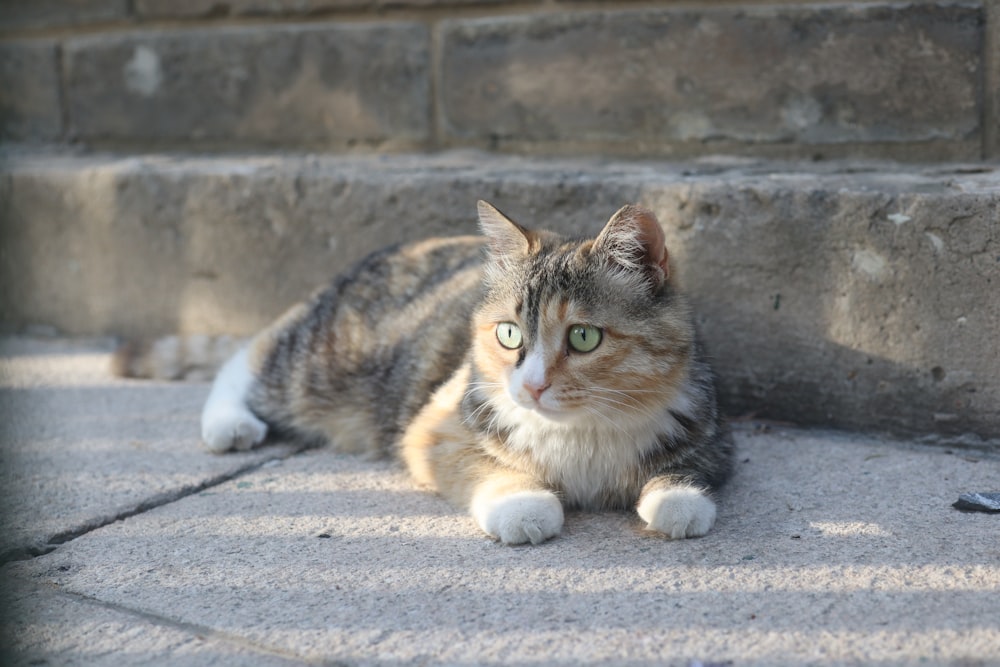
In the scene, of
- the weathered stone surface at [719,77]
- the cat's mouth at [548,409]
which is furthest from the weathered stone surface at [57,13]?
the cat's mouth at [548,409]

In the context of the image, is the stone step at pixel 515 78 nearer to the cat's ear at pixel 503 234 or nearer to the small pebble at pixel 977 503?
the cat's ear at pixel 503 234

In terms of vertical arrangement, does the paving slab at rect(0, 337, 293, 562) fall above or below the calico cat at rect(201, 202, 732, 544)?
below

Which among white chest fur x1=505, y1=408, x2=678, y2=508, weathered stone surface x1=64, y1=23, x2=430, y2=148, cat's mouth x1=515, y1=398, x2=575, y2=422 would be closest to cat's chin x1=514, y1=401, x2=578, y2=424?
cat's mouth x1=515, y1=398, x2=575, y2=422

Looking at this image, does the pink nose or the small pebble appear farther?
the small pebble

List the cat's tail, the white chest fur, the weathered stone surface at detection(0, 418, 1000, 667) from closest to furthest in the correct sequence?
the weathered stone surface at detection(0, 418, 1000, 667) < the white chest fur < the cat's tail

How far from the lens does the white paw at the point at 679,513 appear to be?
9.05 feet

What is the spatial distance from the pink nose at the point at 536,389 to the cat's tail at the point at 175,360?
2189mm

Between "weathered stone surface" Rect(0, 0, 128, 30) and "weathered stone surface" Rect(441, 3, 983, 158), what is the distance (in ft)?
6.17

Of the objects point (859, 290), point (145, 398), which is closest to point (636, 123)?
point (859, 290)

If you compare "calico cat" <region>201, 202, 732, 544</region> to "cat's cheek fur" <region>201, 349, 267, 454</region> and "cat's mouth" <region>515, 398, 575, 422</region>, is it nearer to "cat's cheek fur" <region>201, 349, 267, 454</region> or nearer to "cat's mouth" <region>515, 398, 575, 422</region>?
"cat's mouth" <region>515, 398, 575, 422</region>

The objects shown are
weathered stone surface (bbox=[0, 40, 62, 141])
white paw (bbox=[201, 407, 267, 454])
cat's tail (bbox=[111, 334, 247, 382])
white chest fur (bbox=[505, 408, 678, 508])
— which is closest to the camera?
white chest fur (bbox=[505, 408, 678, 508])

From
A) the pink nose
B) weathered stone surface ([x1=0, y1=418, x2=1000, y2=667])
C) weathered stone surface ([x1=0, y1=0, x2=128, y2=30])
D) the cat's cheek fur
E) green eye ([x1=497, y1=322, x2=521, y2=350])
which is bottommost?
the cat's cheek fur

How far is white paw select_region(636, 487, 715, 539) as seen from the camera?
9.05ft

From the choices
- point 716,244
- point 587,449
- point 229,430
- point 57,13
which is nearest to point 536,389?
point 587,449
